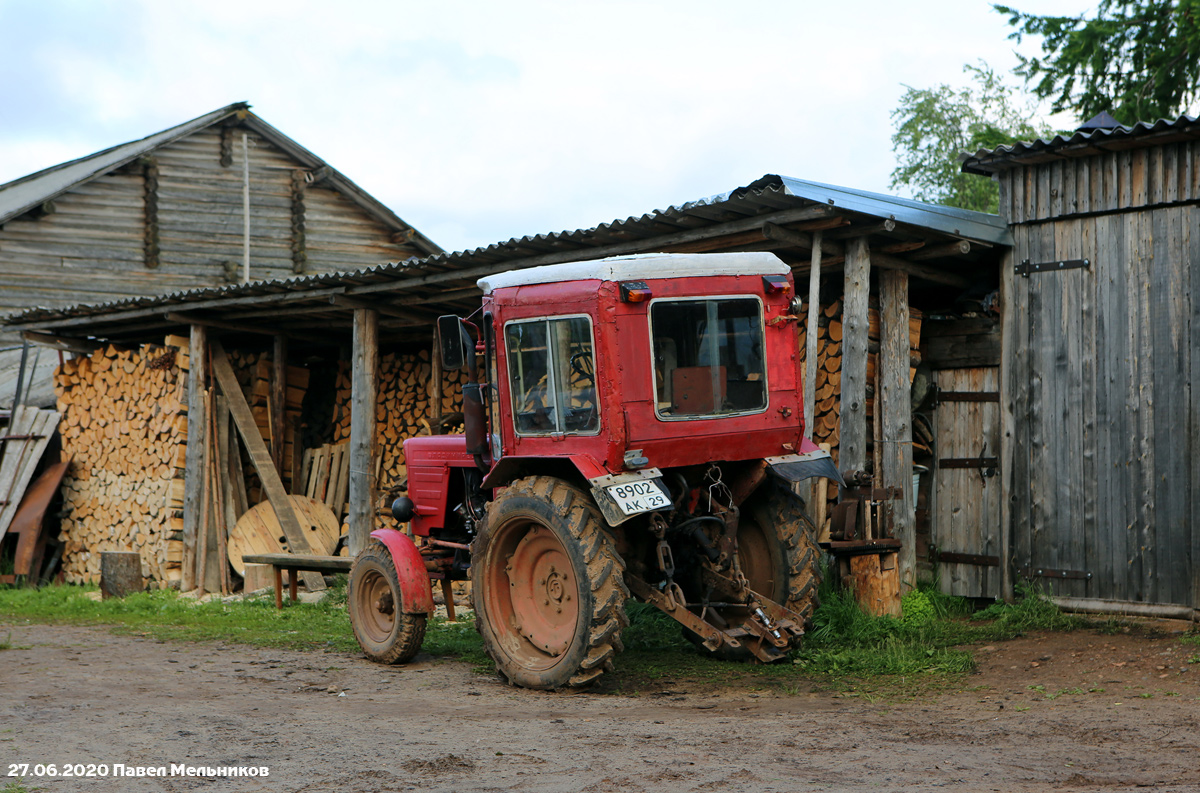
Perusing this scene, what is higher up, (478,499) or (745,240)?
(745,240)

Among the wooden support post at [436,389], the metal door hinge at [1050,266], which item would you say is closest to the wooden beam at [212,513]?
the wooden support post at [436,389]

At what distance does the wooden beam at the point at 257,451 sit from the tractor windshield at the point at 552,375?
6493 millimetres

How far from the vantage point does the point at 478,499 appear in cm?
699

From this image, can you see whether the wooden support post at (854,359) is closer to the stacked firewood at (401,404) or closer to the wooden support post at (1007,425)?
the wooden support post at (1007,425)

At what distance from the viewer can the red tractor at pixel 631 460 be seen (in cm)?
552

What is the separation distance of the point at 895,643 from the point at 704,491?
1571 mm

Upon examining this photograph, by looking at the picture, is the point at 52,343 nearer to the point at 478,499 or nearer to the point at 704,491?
the point at 478,499

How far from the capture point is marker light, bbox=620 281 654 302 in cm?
548

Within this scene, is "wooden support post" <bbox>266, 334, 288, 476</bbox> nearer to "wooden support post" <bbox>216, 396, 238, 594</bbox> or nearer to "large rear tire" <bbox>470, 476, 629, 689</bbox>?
"wooden support post" <bbox>216, 396, 238, 594</bbox>

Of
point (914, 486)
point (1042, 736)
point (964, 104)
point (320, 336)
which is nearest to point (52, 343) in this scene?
point (320, 336)

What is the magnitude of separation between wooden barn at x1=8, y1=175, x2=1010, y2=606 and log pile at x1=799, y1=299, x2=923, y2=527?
0.02 m

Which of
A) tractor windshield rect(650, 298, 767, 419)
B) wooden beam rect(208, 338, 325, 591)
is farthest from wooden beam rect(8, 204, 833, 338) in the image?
tractor windshield rect(650, 298, 767, 419)

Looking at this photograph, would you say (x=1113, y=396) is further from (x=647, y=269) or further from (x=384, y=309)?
(x=384, y=309)

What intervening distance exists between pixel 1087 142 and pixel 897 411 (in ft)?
7.49
